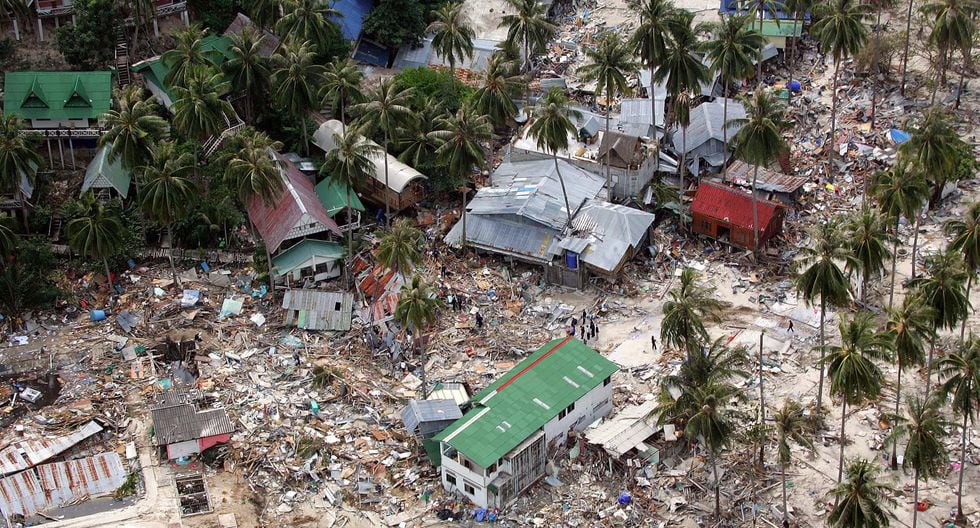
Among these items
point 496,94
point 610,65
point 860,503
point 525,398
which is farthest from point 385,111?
point 860,503

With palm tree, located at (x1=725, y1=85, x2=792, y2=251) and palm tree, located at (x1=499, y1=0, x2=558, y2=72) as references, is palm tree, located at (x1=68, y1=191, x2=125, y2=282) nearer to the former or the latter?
palm tree, located at (x1=499, y1=0, x2=558, y2=72)

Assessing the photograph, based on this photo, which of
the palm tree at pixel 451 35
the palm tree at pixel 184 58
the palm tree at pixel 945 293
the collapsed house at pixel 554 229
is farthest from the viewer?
the palm tree at pixel 451 35

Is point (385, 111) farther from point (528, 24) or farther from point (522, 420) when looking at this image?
point (522, 420)

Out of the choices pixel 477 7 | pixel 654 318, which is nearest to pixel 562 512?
pixel 654 318

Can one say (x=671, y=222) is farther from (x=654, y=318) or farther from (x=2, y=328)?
(x=2, y=328)

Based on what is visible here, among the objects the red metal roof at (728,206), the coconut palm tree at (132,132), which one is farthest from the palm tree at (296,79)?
the red metal roof at (728,206)

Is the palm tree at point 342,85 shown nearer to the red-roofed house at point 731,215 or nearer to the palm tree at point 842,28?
the red-roofed house at point 731,215

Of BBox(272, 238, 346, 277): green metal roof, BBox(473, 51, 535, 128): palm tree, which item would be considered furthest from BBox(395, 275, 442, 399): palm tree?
BBox(473, 51, 535, 128): palm tree
